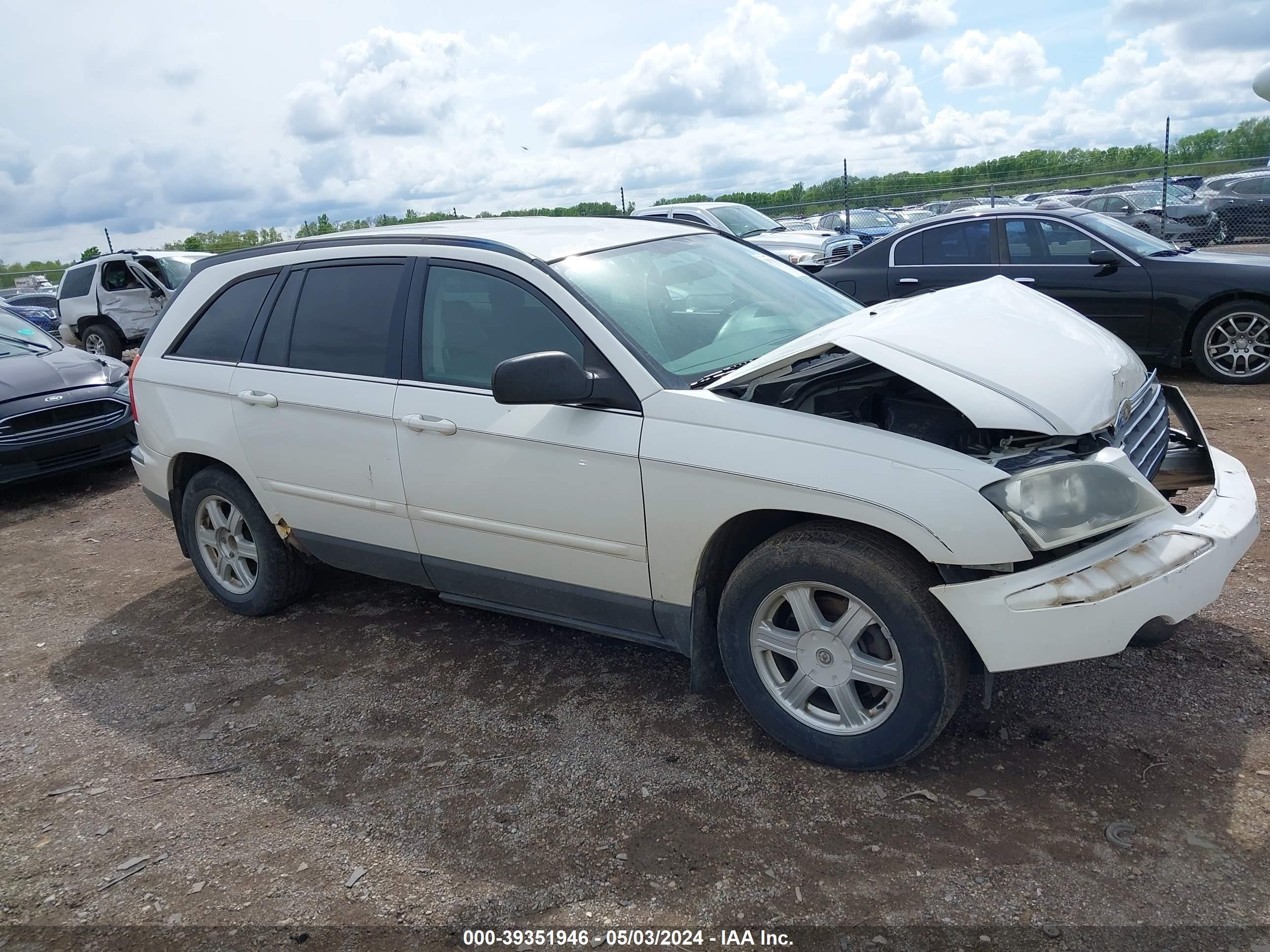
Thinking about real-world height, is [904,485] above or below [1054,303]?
below

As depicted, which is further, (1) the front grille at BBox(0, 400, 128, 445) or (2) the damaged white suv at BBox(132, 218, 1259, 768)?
(1) the front grille at BBox(0, 400, 128, 445)

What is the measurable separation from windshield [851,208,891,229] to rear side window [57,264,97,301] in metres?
15.7

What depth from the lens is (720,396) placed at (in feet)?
10.4

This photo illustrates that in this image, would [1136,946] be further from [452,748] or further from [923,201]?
[923,201]

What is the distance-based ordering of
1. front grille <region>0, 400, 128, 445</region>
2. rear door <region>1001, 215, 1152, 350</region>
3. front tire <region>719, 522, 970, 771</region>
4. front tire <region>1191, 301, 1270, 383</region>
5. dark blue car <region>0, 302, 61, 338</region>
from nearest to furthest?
1. front tire <region>719, 522, 970, 771</region>
2. front grille <region>0, 400, 128, 445</region>
3. front tire <region>1191, 301, 1270, 383</region>
4. rear door <region>1001, 215, 1152, 350</region>
5. dark blue car <region>0, 302, 61, 338</region>

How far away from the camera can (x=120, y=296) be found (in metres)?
14.8

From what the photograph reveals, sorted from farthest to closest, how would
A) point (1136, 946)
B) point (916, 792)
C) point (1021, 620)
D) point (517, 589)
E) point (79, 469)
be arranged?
point (79, 469) < point (517, 589) < point (916, 792) < point (1021, 620) < point (1136, 946)

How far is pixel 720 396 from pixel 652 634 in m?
0.92

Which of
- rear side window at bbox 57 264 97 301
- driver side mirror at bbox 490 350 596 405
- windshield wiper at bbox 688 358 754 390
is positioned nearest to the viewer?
driver side mirror at bbox 490 350 596 405

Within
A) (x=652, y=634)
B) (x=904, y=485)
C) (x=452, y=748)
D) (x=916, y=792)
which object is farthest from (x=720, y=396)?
(x=452, y=748)

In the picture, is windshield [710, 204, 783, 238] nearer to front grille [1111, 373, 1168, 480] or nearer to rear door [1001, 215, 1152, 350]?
rear door [1001, 215, 1152, 350]

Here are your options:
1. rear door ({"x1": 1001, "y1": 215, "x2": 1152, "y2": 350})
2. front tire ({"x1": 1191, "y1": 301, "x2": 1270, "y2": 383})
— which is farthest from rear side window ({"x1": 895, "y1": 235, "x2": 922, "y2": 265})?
front tire ({"x1": 1191, "y1": 301, "x2": 1270, "y2": 383})

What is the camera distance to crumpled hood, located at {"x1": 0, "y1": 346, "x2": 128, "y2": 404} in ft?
25.2

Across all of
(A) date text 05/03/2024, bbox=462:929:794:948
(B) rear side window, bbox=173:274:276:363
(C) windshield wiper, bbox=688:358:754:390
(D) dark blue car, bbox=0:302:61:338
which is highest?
(B) rear side window, bbox=173:274:276:363
